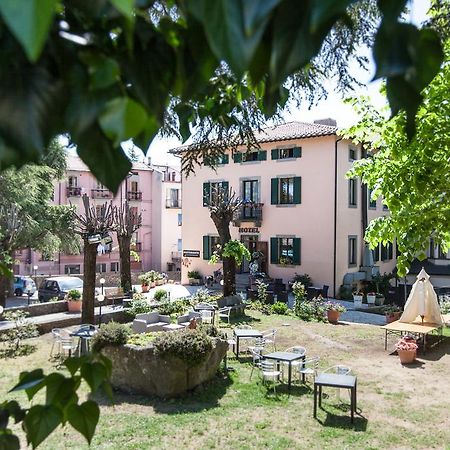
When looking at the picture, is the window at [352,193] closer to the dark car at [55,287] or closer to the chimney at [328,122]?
the chimney at [328,122]

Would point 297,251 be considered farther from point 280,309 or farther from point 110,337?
point 110,337

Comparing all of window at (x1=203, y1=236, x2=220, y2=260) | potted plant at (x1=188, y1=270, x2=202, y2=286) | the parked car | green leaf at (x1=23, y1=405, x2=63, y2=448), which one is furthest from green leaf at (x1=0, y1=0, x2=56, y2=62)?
the parked car

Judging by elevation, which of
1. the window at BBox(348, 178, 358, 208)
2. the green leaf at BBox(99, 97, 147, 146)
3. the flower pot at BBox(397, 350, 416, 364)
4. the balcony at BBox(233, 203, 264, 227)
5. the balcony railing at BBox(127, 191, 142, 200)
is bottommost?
the flower pot at BBox(397, 350, 416, 364)

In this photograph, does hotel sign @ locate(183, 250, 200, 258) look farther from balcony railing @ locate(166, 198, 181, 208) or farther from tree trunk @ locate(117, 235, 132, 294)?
balcony railing @ locate(166, 198, 181, 208)

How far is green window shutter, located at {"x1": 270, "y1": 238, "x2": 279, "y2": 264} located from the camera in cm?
2503

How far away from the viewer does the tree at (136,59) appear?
66cm

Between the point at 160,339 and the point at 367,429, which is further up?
the point at 160,339

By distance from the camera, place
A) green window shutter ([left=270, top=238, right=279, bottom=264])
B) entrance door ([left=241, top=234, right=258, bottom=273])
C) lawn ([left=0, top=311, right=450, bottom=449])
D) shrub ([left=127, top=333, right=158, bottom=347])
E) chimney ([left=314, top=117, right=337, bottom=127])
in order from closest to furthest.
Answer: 1. lawn ([left=0, top=311, right=450, bottom=449])
2. shrub ([left=127, top=333, right=158, bottom=347])
3. green window shutter ([left=270, top=238, right=279, bottom=264])
4. entrance door ([left=241, top=234, right=258, bottom=273])
5. chimney ([left=314, top=117, right=337, bottom=127])

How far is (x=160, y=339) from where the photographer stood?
30.8 ft

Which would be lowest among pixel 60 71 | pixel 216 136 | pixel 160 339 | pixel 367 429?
pixel 367 429

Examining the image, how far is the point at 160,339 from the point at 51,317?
24.1ft

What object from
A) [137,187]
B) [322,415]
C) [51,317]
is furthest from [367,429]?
[137,187]

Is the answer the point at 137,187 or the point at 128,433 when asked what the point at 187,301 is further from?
the point at 137,187

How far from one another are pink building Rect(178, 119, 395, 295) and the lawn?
12.0 meters
